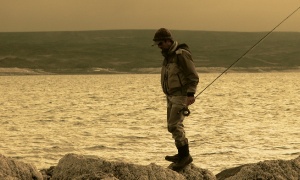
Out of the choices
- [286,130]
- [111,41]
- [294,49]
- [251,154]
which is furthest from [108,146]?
[111,41]

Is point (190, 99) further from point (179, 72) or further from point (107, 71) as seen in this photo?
point (107, 71)

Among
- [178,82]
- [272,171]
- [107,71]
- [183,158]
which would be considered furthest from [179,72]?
[107,71]

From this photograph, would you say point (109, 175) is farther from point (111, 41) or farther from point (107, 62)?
point (111, 41)

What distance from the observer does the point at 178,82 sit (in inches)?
303

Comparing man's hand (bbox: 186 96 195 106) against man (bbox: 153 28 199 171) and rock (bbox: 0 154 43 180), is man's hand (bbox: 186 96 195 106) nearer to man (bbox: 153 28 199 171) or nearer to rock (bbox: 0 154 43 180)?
man (bbox: 153 28 199 171)

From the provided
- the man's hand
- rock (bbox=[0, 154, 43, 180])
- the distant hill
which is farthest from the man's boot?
the distant hill

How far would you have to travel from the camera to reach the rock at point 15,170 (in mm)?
6980

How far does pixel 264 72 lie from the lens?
170 m

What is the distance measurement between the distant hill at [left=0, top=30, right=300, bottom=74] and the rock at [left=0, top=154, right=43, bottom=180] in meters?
147

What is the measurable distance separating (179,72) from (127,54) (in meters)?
160

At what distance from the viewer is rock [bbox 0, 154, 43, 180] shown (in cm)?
698

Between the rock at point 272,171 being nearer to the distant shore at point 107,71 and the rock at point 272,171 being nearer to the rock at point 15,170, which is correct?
the rock at point 15,170

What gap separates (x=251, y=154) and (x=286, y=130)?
7.84m

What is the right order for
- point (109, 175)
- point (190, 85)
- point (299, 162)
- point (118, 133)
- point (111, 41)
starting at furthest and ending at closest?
point (111, 41)
point (118, 133)
point (190, 85)
point (299, 162)
point (109, 175)
